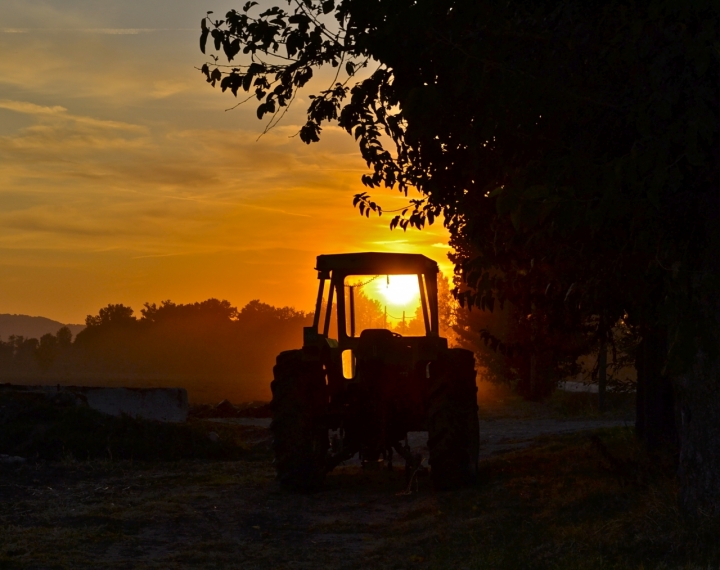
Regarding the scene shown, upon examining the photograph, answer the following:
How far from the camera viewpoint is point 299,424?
1111cm

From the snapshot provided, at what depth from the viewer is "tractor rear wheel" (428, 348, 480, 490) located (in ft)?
35.4

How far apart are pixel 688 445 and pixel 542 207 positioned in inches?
130

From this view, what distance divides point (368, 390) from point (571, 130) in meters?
4.90

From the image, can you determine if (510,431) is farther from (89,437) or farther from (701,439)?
(701,439)

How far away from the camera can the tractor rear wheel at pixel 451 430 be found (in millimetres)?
10781

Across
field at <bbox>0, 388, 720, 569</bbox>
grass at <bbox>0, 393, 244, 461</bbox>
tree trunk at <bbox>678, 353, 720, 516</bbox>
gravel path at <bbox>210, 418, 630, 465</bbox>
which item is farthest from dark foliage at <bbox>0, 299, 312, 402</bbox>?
tree trunk at <bbox>678, 353, 720, 516</bbox>

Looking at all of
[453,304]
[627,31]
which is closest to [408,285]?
[627,31]

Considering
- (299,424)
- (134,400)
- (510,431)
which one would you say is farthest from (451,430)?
(134,400)

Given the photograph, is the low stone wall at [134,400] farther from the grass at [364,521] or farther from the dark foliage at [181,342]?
the dark foliage at [181,342]

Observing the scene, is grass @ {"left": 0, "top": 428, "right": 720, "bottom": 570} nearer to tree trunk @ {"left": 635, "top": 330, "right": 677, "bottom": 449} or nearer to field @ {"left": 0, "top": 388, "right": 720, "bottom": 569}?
field @ {"left": 0, "top": 388, "right": 720, "bottom": 569}

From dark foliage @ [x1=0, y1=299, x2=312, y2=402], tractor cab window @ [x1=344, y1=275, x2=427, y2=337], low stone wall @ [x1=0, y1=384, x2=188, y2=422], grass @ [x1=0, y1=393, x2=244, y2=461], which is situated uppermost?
dark foliage @ [x1=0, y1=299, x2=312, y2=402]

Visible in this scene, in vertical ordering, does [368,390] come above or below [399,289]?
below

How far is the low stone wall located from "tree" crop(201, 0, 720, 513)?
11.1m

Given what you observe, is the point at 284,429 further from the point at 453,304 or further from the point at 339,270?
the point at 453,304
